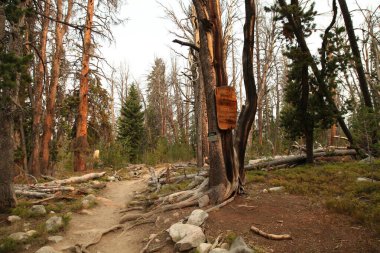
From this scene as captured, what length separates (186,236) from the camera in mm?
4520

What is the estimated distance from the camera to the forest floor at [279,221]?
4.20 meters

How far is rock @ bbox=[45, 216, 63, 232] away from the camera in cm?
554

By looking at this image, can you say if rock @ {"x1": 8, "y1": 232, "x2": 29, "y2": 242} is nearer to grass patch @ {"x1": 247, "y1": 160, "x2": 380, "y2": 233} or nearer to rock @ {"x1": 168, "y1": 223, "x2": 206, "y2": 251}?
rock @ {"x1": 168, "y1": 223, "x2": 206, "y2": 251}

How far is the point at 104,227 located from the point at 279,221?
3386 millimetres

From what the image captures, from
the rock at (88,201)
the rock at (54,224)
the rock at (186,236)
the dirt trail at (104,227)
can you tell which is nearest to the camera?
the rock at (186,236)

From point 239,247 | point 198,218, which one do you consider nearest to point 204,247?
point 239,247

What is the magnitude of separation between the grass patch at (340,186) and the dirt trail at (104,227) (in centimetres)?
342

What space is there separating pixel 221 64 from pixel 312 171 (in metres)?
3.96

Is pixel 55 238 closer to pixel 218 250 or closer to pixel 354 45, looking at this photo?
pixel 218 250

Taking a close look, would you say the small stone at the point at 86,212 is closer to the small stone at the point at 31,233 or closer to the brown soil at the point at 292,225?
the small stone at the point at 31,233

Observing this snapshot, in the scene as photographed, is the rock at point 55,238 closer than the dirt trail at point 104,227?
No

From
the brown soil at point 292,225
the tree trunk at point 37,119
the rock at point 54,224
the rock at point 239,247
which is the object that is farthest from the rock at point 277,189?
the tree trunk at point 37,119

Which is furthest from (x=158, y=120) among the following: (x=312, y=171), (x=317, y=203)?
(x=317, y=203)

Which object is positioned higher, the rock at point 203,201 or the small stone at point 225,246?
the rock at point 203,201
